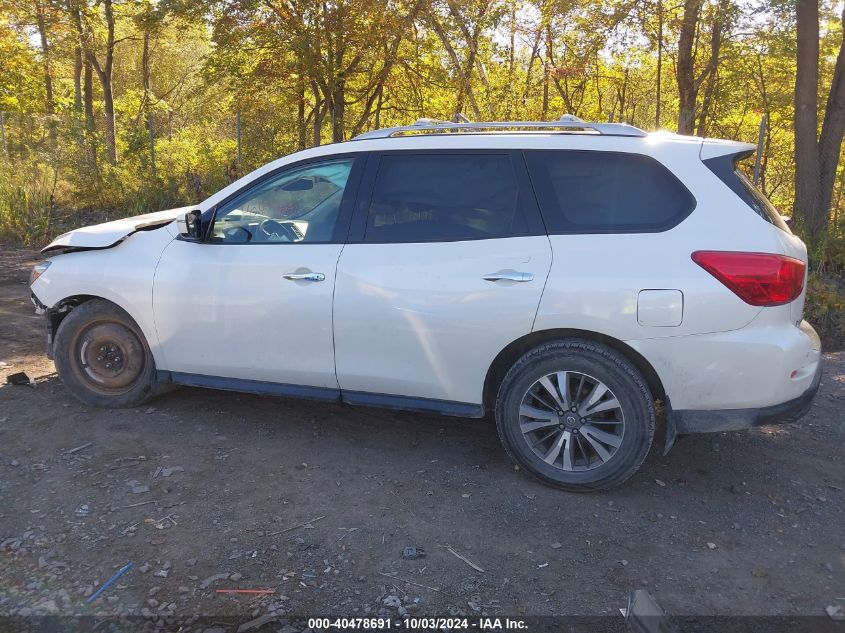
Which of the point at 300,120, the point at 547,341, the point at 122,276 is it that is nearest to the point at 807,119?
the point at 547,341

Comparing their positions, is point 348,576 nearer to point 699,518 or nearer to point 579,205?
point 699,518

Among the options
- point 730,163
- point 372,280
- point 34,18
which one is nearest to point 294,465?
point 372,280

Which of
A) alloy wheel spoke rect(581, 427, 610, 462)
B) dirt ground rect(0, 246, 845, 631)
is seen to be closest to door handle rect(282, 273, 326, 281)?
dirt ground rect(0, 246, 845, 631)

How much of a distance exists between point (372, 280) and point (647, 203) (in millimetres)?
1538

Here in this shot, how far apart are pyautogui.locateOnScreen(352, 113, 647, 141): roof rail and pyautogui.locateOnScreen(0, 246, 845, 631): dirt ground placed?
1.92 meters

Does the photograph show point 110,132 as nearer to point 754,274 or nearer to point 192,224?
point 192,224

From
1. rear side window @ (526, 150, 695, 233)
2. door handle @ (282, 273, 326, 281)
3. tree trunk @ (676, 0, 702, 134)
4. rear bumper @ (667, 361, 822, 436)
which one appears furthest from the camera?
tree trunk @ (676, 0, 702, 134)

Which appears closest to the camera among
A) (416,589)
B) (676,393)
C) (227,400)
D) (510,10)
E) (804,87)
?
(416,589)

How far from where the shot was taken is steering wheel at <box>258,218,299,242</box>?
4.42m

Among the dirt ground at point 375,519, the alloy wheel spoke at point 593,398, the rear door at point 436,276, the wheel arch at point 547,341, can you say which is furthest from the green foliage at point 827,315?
the rear door at point 436,276

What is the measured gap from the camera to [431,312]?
393 cm

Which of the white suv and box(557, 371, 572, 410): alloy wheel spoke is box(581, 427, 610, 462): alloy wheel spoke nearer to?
the white suv

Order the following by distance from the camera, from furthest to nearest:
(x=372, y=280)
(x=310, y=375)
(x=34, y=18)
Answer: (x=34, y=18)
(x=310, y=375)
(x=372, y=280)

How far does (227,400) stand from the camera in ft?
17.0
